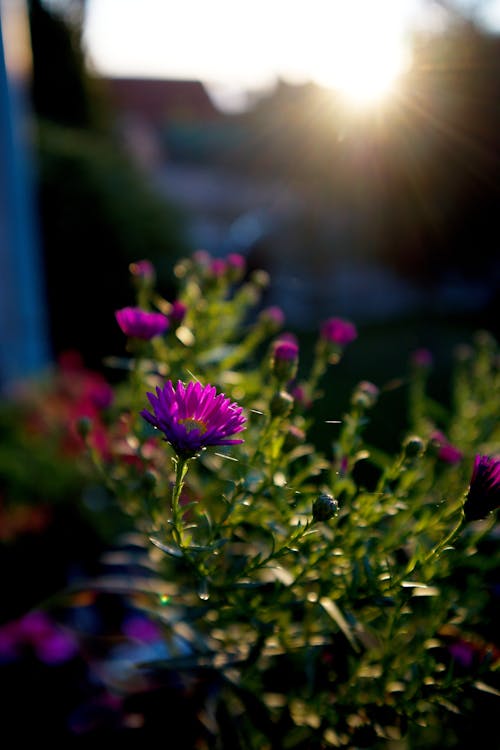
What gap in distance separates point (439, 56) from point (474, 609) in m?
3.58

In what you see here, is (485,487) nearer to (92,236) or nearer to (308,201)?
(92,236)

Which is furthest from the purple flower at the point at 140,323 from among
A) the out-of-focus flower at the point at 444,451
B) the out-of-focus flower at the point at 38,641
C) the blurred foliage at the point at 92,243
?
the blurred foliage at the point at 92,243

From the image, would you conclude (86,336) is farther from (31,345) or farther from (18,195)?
(18,195)

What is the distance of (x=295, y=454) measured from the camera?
2.54 feet

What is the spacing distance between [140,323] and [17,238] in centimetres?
302

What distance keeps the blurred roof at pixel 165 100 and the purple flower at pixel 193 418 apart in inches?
592

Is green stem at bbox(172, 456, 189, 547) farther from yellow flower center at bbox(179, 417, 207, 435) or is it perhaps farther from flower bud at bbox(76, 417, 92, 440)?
flower bud at bbox(76, 417, 92, 440)

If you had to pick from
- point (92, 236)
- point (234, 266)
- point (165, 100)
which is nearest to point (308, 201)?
point (92, 236)

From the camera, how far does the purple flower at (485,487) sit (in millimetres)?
562

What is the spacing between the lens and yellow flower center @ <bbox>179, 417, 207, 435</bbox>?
1.69 ft

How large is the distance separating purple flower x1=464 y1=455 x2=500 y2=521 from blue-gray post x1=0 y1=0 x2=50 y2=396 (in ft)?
9.81

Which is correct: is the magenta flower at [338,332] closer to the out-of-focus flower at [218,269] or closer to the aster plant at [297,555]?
the aster plant at [297,555]

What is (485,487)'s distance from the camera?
56cm

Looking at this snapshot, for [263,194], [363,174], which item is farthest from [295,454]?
[263,194]
